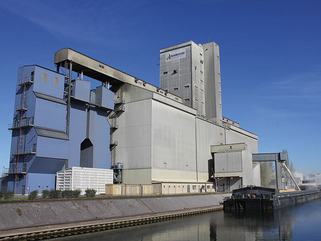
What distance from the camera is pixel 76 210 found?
2844 cm

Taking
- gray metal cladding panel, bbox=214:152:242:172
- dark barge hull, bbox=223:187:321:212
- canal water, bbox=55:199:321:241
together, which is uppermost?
gray metal cladding panel, bbox=214:152:242:172

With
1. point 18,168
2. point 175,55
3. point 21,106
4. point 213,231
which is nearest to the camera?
point 213,231

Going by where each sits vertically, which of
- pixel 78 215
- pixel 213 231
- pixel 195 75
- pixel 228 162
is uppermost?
pixel 195 75

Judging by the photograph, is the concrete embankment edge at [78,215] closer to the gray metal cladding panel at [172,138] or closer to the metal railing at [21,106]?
the gray metal cladding panel at [172,138]

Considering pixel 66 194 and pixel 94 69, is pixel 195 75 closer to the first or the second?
pixel 94 69

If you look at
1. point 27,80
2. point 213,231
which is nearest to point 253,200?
point 213,231

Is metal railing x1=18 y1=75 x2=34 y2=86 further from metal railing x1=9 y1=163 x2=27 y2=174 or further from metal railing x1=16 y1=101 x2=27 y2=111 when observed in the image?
metal railing x1=9 y1=163 x2=27 y2=174

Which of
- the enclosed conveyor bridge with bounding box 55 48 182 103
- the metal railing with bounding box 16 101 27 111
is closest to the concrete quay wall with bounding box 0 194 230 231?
the metal railing with bounding box 16 101 27 111

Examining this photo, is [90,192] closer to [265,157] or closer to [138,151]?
[138,151]

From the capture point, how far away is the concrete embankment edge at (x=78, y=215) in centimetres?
2309

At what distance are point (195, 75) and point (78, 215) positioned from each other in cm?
5703

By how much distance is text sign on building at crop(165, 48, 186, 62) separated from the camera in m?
78.9

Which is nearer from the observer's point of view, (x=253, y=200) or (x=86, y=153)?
(x=253, y=200)

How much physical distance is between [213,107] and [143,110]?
31.2 m
